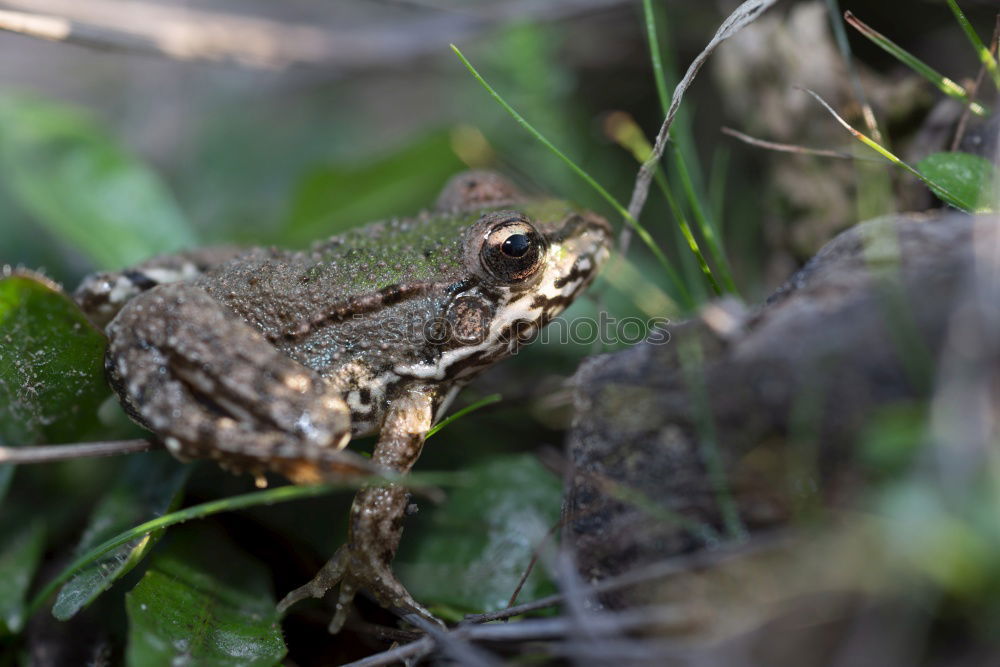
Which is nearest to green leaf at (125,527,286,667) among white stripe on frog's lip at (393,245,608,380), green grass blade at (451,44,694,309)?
white stripe on frog's lip at (393,245,608,380)

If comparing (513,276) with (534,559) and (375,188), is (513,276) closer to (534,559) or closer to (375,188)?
(534,559)

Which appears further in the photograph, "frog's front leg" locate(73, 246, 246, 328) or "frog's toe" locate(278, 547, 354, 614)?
"frog's front leg" locate(73, 246, 246, 328)

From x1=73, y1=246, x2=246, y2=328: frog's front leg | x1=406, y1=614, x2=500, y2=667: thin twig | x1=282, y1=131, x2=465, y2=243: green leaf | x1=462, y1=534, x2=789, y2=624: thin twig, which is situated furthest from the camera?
x1=282, y1=131, x2=465, y2=243: green leaf

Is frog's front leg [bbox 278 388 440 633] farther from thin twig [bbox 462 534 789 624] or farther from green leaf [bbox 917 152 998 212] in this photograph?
green leaf [bbox 917 152 998 212]

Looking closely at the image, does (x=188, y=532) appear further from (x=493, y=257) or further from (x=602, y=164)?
(x=602, y=164)

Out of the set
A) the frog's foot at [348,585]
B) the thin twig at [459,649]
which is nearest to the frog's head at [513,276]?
the frog's foot at [348,585]

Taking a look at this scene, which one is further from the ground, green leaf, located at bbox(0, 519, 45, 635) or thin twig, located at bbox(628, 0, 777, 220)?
thin twig, located at bbox(628, 0, 777, 220)

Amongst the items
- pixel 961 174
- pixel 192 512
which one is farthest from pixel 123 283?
pixel 961 174

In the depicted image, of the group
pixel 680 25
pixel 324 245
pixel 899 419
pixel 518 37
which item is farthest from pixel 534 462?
pixel 680 25

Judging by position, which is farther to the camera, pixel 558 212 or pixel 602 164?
pixel 602 164
